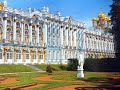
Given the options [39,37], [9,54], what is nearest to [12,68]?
[9,54]

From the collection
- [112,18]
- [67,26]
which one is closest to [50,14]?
[67,26]

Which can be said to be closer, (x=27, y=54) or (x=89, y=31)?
(x=27, y=54)

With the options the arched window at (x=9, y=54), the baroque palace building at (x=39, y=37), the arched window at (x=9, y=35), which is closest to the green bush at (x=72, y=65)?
the baroque palace building at (x=39, y=37)

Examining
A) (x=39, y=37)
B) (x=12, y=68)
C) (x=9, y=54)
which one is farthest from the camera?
(x=39, y=37)

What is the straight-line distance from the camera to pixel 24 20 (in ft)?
230

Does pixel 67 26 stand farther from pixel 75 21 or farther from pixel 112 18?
pixel 112 18

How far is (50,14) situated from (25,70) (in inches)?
1056

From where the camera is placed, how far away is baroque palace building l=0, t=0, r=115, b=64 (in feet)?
210

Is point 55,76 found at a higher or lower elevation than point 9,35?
lower

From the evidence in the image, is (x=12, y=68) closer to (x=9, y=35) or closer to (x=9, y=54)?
(x=9, y=54)

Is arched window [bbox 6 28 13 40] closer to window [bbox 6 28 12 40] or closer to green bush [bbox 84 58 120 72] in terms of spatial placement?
window [bbox 6 28 12 40]

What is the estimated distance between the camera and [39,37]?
77375 millimetres

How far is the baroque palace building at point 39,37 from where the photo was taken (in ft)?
210

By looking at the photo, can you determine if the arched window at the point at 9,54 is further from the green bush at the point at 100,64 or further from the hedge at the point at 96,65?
the green bush at the point at 100,64
